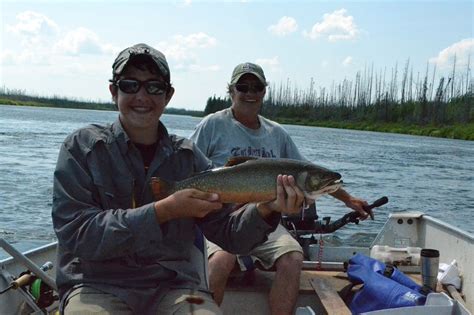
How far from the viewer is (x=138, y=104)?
10.3 ft

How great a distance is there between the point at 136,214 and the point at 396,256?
355 centimetres

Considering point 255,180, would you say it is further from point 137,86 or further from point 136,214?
point 137,86

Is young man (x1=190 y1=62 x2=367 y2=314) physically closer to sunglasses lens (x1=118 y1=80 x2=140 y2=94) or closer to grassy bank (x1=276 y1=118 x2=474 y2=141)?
sunglasses lens (x1=118 y1=80 x2=140 y2=94)

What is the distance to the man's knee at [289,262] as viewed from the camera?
4.43 metres

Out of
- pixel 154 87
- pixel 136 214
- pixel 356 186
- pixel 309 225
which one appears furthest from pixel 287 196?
pixel 356 186

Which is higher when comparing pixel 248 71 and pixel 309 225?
pixel 248 71

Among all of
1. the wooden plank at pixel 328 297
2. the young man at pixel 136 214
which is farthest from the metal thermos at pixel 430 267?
the young man at pixel 136 214

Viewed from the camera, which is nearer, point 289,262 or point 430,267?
point 289,262

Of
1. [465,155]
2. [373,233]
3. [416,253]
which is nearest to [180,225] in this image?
[416,253]

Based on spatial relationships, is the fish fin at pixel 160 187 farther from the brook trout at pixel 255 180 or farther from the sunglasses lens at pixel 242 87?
the sunglasses lens at pixel 242 87

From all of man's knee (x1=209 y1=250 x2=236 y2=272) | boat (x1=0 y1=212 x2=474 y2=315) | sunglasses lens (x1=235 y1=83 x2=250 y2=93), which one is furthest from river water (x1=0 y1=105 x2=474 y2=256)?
man's knee (x1=209 y1=250 x2=236 y2=272)

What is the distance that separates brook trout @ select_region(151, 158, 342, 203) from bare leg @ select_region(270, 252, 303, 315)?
4.66ft

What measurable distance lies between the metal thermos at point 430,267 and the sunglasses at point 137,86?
277 cm

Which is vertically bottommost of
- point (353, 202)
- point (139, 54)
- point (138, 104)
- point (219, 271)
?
point (219, 271)
